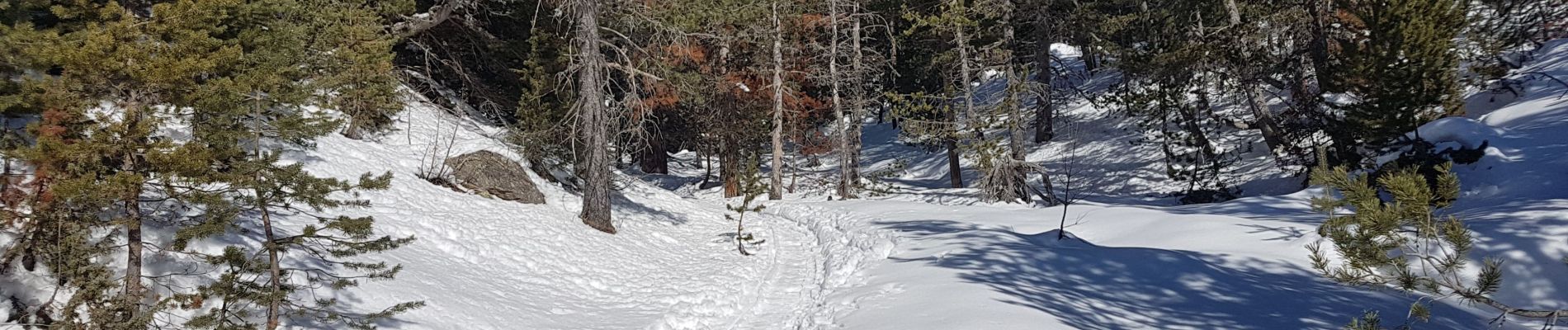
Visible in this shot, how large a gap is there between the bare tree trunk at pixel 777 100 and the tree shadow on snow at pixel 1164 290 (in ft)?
42.8

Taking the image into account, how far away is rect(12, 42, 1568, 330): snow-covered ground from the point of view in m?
7.11

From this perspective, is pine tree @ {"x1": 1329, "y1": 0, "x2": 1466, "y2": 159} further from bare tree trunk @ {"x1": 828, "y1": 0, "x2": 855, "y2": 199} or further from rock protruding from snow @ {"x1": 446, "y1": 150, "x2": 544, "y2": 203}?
rock protruding from snow @ {"x1": 446, "y1": 150, "x2": 544, "y2": 203}

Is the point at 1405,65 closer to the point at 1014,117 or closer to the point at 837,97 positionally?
the point at 1014,117

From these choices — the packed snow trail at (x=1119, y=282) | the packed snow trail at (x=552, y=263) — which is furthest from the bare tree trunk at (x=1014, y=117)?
the packed snow trail at (x=1119, y=282)

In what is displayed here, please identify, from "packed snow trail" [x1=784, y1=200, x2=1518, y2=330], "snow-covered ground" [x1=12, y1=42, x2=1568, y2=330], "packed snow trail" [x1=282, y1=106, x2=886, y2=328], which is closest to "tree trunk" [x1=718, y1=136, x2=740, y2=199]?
"snow-covered ground" [x1=12, y1=42, x2=1568, y2=330]

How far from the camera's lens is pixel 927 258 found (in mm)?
10906

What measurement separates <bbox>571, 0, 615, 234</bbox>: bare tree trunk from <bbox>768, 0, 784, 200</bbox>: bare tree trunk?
388 inches

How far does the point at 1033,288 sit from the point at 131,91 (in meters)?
7.90

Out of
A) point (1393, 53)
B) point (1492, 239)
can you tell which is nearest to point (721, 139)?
point (1393, 53)

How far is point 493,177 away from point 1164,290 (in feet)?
36.6

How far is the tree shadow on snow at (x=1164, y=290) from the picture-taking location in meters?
6.64

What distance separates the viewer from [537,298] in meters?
9.19

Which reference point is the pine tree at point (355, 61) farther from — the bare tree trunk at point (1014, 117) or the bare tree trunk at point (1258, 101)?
the bare tree trunk at point (1258, 101)

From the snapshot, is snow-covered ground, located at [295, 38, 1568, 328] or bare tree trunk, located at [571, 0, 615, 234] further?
bare tree trunk, located at [571, 0, 615, 234]
